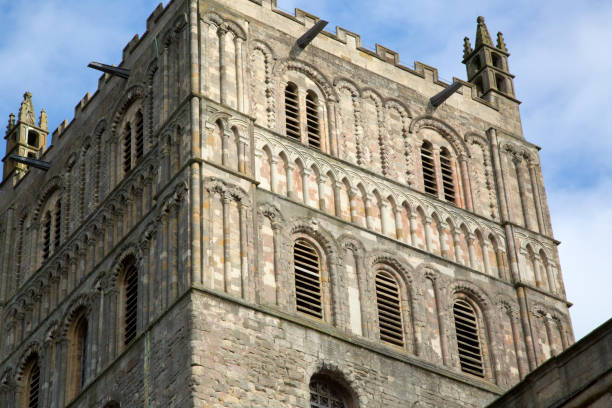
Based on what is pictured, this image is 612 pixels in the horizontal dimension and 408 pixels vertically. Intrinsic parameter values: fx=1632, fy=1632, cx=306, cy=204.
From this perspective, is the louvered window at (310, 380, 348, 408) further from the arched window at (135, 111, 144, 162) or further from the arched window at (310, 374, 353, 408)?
the arched window at (135, 111, 144, 162)

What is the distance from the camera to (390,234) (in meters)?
41.2

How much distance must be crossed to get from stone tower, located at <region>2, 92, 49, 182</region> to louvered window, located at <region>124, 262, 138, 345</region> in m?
10.4

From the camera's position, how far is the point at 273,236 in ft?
126

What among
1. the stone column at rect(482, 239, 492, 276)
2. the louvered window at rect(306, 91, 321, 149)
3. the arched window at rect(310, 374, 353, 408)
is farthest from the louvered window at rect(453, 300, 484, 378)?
the louvered window at rect(306, 91, 321, 149)

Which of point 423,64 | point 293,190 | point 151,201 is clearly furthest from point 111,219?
point 423,64

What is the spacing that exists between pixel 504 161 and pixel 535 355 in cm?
676

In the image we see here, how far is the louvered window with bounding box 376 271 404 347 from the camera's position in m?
39.0

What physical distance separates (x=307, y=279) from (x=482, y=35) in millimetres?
14015

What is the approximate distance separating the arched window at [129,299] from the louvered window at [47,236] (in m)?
5.46

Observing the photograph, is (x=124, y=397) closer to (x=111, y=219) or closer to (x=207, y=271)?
(x=207, y=271)

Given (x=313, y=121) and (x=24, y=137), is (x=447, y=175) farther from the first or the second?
(x=24, y=137)

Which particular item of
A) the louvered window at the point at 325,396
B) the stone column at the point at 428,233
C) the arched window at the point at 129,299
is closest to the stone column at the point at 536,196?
the stone column at the point at 428,233

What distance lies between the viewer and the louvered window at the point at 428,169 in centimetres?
4369

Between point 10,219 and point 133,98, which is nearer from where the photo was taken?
point 133,98
